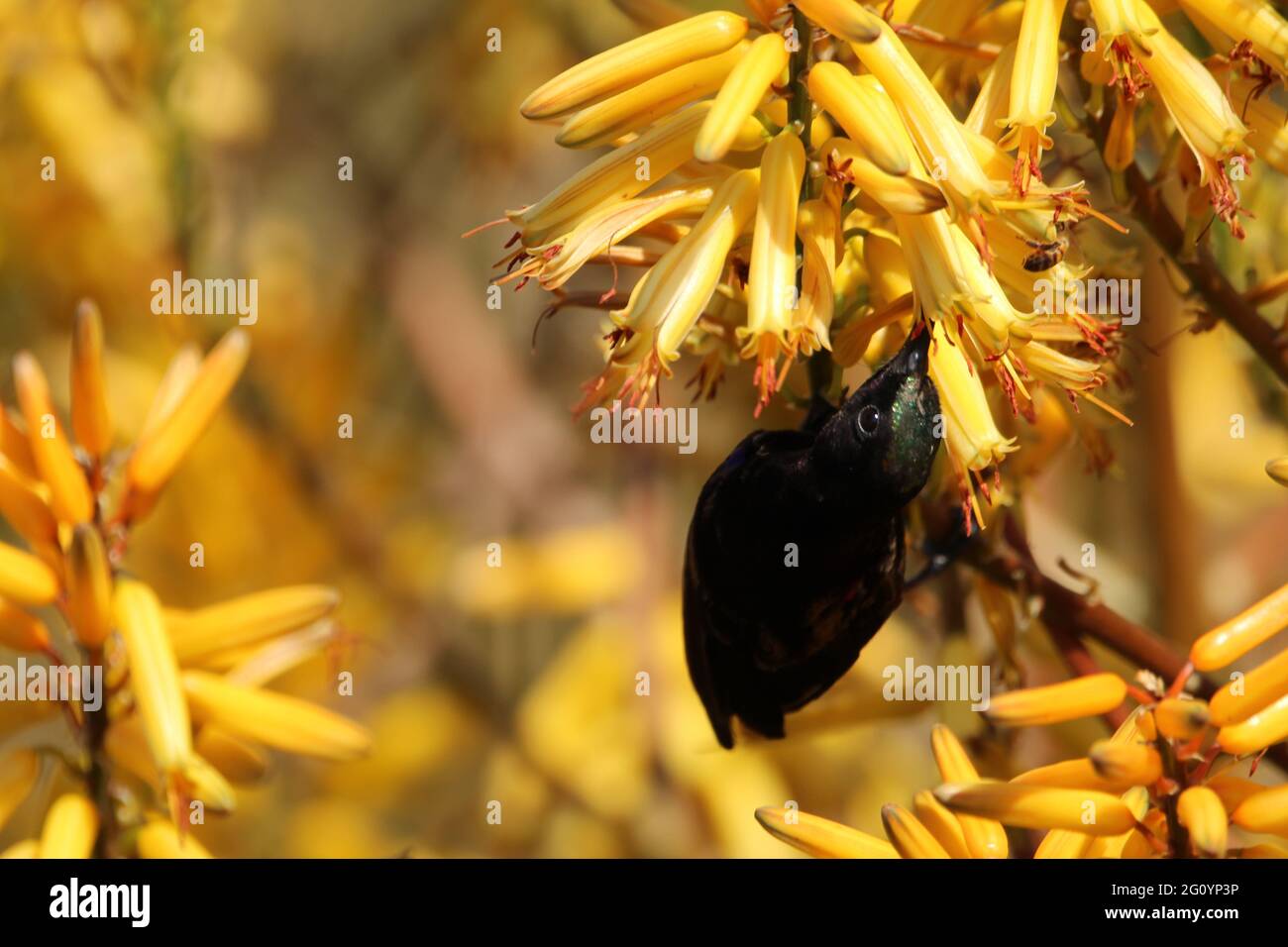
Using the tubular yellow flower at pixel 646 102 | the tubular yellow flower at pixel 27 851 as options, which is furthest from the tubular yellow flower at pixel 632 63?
the tubular yellow flower at pixel 27 851

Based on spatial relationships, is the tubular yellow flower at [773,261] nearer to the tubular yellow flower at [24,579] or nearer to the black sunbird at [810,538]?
the black sunbird at [810,538]

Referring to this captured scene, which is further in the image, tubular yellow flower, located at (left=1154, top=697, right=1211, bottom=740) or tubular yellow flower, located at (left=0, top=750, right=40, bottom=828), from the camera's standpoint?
tubular yellow flower, located at (left=0, top=750, right=40, bottom=828)

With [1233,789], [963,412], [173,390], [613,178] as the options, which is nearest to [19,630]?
[173,390]

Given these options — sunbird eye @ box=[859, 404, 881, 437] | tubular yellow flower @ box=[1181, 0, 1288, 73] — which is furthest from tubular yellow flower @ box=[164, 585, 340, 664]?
tubular yellow flower @ box=[1181, 0, 1288, 73]

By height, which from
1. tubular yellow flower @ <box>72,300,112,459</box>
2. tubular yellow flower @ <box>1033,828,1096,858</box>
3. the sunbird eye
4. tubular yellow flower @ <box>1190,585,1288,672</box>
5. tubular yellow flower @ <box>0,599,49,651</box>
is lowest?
tubular yellow flower @ <box>1033,828,1096,858</box>

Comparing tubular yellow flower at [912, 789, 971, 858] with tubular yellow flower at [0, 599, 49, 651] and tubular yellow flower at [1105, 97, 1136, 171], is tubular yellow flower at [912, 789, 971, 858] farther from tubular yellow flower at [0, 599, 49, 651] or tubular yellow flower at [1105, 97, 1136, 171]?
tubular yellow flower at [0, 599, 49, 651]

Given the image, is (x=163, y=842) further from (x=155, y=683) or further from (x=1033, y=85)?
(x=1033, y=85)
